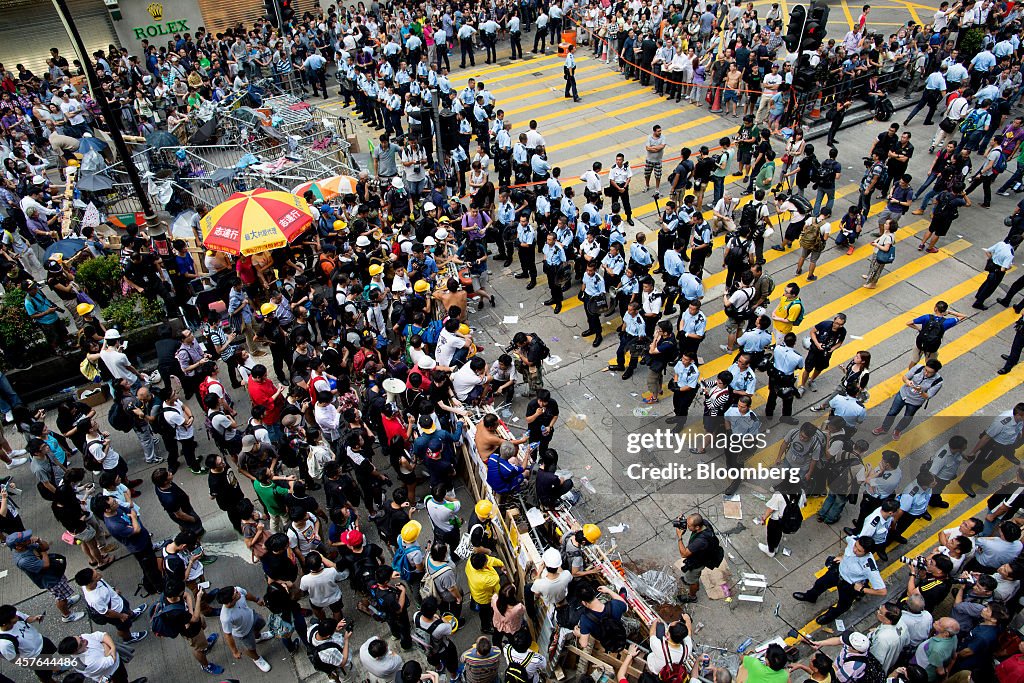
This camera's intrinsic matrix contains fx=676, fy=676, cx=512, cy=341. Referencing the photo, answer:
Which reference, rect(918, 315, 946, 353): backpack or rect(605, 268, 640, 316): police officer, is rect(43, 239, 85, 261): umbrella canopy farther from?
rect(918, 315, 946, 353): backpack

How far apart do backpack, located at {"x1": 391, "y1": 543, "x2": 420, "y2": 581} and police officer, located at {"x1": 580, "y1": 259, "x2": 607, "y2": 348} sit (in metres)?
5.32

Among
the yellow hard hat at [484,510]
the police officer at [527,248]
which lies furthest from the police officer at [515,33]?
the yellow hard hat at [484,510]

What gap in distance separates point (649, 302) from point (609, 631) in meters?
5.19

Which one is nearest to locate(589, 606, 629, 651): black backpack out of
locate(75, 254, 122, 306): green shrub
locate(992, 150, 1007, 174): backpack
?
locate(75, 254, 122, 306): green shrub

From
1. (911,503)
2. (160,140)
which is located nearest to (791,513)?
(911,503)

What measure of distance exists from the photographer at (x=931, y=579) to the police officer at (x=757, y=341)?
3.18m

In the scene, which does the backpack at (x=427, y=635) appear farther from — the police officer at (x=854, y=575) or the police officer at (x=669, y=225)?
the police officer at (x=669, y=225)

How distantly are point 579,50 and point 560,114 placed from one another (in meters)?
5.39

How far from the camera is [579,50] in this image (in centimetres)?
2358

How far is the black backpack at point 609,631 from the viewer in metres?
6.31

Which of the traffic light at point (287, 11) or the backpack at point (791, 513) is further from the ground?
the traffic light at point (287, 11)

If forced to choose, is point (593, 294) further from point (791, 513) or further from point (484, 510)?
point (484, 510)

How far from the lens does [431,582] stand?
6.84 metres

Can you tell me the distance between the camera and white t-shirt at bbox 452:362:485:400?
9.11m
